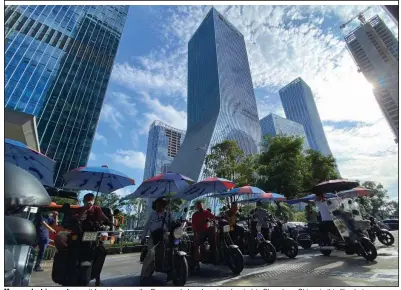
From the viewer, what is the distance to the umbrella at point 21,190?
2.07 metres

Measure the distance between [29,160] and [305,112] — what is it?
17095 cm

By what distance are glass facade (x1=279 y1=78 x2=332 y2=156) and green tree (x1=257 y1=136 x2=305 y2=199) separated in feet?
457

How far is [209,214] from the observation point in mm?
5699

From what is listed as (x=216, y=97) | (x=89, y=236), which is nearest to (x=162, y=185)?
(x=89, y=236)

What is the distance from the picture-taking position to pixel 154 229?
186 inches

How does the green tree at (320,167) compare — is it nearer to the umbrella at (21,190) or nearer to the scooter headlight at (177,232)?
the scooter headlight at (177,232)

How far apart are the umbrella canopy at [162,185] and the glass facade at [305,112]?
155736mm

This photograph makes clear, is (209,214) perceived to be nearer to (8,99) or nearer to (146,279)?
(146,279)

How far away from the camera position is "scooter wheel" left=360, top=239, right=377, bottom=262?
19.5 feet

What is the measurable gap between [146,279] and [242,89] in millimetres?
91940

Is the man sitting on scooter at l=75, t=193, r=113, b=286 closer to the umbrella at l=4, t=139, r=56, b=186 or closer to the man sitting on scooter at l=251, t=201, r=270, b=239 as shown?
the umbrella at l=4, t=139, r=56, b=186

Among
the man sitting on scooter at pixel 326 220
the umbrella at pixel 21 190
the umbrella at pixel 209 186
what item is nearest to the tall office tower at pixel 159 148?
the umbrella at pixel 209 186

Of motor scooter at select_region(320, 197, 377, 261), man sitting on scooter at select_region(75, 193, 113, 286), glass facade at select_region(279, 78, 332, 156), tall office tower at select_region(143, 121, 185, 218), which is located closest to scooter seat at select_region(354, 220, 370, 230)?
motor scooter at select_region(320, 197, 377, 261)

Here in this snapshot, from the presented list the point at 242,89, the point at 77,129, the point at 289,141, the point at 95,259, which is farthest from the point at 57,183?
the point at 242,89
